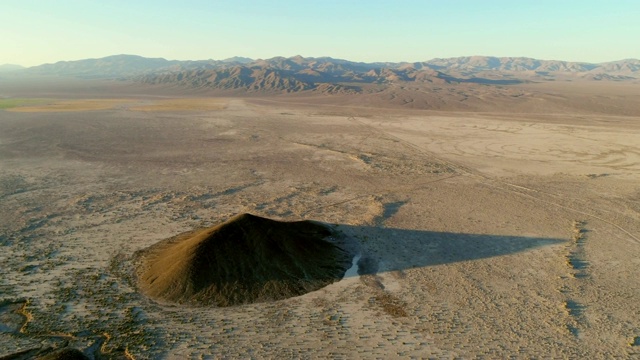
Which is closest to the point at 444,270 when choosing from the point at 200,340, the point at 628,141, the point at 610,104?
the point at 200,340

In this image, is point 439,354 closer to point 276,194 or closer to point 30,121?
point 276,194

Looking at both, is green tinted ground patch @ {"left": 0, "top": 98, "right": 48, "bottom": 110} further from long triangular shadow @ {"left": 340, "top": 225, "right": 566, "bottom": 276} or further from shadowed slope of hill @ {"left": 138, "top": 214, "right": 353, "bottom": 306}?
long triangular shadow @ {"left": 340, "top": 225, "right": 566, "bottom": 276}

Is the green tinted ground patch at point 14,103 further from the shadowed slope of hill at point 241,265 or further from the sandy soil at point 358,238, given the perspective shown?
the shadowed slope of hill at point 241,265

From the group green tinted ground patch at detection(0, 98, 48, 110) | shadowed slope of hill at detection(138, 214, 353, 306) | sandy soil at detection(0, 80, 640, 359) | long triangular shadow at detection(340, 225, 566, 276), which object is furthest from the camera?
green tinted ground patch at detection(0, 98, 48, 110)

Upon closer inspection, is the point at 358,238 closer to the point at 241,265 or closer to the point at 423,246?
the point at 423,246

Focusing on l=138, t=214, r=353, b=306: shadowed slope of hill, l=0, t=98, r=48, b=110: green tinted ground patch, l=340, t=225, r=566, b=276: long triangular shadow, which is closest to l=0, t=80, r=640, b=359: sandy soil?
l=340, t=225, r=566, b=276: long triangular shadow

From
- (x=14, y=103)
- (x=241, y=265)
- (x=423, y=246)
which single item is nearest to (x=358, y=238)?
(x=423, y=246)
